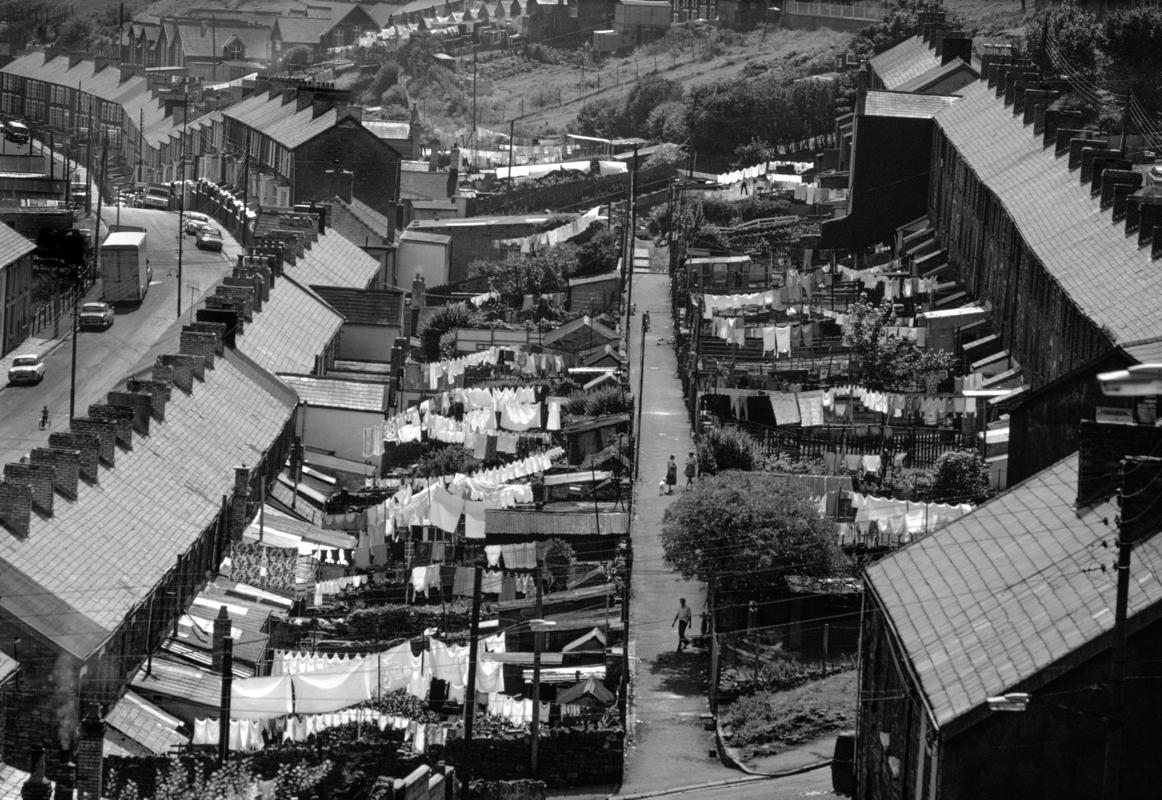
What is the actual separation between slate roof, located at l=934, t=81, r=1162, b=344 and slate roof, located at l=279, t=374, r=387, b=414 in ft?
56.2

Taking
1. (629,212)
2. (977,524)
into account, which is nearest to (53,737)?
(977,524)

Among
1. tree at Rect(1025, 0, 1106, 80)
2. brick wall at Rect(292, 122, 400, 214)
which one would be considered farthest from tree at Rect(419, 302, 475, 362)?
tree at Rect(1025, 0, 1106, 80)

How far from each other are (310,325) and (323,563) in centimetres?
2432

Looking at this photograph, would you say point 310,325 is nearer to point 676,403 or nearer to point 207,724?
point 676,403

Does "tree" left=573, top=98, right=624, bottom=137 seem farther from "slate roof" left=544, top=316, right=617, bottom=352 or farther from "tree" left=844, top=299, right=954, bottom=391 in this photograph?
"tree" left=844, top=299, right=954, bottom=391

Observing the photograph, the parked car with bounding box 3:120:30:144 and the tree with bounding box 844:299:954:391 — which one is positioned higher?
the tree with bounding box 844:299:954:391

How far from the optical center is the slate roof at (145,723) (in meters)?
43.1

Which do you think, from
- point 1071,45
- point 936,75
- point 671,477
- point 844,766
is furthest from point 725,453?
point 1071,45

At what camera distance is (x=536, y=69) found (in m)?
182

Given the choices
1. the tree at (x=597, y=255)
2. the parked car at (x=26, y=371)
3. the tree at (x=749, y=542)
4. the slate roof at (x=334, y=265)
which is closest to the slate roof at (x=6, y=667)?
the tree at (x=749, y=542)

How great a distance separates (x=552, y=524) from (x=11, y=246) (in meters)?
37.5

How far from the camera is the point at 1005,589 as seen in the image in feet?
103

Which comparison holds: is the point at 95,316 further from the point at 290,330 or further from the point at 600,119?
the point at 600,119

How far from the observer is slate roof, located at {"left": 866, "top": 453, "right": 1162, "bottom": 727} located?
28.9 m
